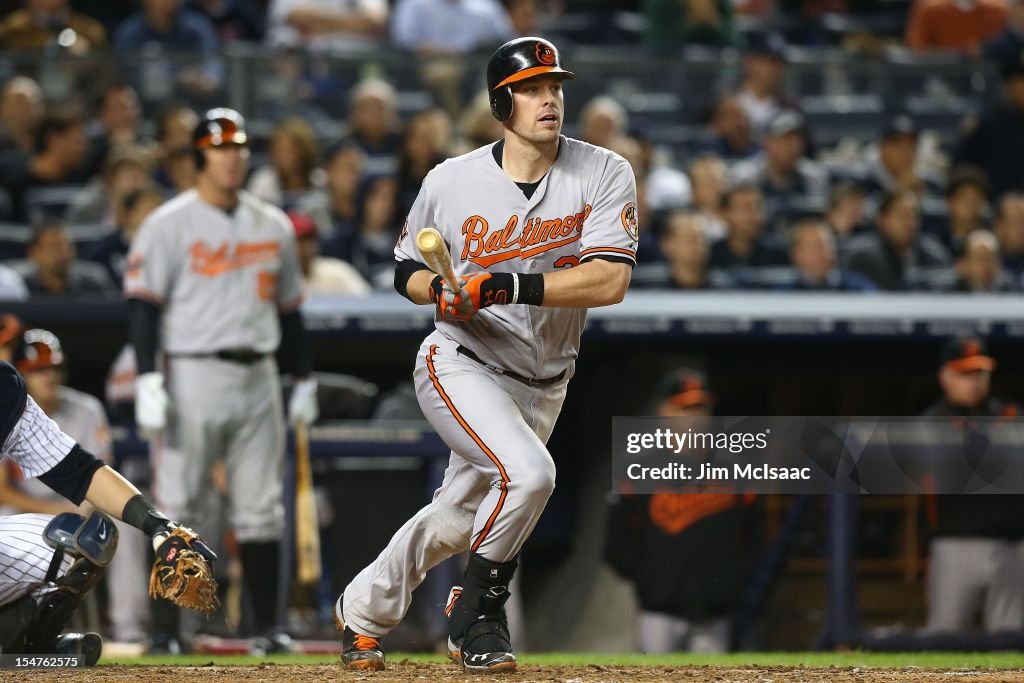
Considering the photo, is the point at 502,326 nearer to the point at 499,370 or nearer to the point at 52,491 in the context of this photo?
the point at 499,370

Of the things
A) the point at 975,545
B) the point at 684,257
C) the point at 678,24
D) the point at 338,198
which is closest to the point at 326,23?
the point at 338,198

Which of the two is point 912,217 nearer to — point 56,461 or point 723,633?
point 723,633

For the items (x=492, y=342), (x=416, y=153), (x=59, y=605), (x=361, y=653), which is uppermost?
(x=416, y=153)

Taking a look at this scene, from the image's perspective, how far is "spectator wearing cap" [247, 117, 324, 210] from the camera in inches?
331

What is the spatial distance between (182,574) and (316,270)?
3732 millimetres

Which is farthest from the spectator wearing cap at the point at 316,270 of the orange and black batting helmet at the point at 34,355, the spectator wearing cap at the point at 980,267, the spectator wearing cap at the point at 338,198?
the spectator wearing cap at the point at 980,267

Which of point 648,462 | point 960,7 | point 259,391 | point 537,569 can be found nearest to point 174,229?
point 259,391

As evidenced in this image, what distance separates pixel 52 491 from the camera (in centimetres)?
638

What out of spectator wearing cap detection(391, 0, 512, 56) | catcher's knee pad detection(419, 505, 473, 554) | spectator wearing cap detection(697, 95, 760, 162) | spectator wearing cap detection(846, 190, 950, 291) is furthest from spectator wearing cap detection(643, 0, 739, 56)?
catcher's knee pad detection(419, 505, 473, 554)

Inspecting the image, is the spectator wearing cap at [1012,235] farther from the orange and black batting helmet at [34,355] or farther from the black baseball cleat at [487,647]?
the black baseball cleat at [487,647]

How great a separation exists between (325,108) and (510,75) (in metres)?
5.49

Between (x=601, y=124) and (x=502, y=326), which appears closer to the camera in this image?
(x=502, y=326)

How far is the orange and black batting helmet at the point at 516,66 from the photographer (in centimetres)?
413

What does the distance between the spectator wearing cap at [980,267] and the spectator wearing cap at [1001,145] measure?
5.38 feet
